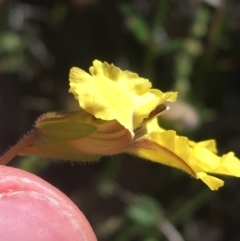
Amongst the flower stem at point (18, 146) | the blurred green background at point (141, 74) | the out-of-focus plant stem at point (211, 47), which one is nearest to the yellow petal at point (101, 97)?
the flower stem at point (18, 146)

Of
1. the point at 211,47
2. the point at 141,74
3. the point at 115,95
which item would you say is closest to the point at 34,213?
the point at 115,95

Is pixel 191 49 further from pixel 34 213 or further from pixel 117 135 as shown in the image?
pixel 34 213

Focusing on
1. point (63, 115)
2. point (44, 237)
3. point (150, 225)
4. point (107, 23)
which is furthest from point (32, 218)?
point (107, 23)

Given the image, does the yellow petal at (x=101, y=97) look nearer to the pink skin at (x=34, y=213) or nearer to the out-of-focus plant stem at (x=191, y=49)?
the pink skin at (x=34, y=213)

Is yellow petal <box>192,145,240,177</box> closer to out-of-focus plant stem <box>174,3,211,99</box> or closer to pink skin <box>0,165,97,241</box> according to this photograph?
pink skin <box>0,165,97,241</box>

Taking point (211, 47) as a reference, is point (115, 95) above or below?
above

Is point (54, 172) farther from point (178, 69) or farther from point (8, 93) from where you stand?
point (178, 69)
